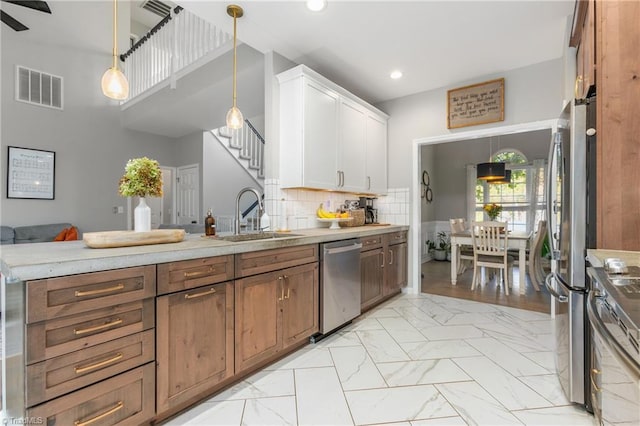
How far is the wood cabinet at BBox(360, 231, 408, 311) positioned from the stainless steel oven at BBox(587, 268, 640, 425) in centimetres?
210

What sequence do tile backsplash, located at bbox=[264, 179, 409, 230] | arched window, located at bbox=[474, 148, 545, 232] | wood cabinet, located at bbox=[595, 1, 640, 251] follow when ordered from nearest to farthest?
wood cabinet, located at bbox=[595, 1, 640, 251] → tile backsplash, located at bbox=[264, 179, 409, 230] → arched window, located at bbox=[474, 148, 545, 232]

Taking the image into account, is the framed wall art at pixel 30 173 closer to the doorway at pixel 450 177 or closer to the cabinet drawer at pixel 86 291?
the cabinet drawer at pixel 86 291

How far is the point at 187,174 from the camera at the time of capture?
20.9 feet

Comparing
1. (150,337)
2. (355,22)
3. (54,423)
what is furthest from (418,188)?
(54,423)

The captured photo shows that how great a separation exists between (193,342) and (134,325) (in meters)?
0.33

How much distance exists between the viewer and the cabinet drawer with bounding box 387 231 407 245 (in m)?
3.59

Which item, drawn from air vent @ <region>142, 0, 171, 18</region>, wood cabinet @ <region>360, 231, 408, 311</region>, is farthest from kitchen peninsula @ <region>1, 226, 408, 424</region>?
air vent @ <region>142, 0, 171, 18</region>

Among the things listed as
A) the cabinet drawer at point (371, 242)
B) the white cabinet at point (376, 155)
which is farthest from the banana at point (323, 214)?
the white cabinet at point (376, 155)

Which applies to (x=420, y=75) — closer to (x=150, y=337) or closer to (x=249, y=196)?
(x=150, y=337)

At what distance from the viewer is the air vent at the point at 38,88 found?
4617 millimetres

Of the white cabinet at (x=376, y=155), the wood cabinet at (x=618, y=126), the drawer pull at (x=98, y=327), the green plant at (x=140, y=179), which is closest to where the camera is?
the drawer pull at (x=98, y=327)

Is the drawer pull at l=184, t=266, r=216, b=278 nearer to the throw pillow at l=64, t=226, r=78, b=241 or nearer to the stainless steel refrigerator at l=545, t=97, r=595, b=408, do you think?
the stainless steel refrigerator at l=545, t=97, r=595, b=408

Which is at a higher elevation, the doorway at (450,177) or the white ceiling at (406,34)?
the white ceiling at (406,34)

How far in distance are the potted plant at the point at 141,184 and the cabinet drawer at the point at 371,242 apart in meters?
1.92
